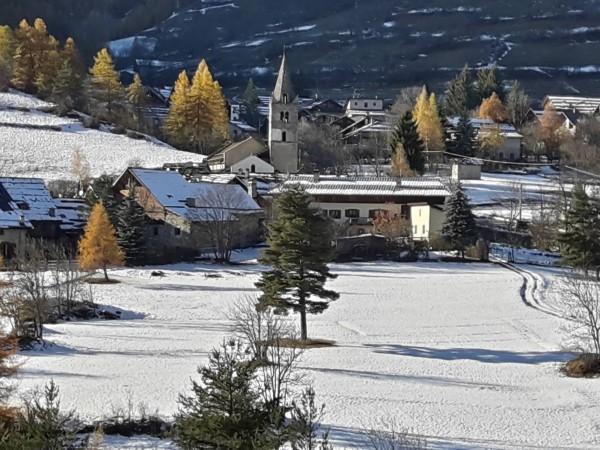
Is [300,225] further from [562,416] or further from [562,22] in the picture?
[562,22]

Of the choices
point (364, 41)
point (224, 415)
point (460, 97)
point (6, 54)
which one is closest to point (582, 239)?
point (224, 415)

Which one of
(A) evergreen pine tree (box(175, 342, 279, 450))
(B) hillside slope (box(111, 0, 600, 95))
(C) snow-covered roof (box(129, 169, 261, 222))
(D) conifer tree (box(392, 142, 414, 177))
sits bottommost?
(A) evergreen pine tree (box(175, 342, 279, 450))

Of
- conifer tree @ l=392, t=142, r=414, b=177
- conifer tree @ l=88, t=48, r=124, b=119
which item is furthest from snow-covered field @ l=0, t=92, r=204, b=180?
conifer tree @ l=392, t=142, r=414, b=177

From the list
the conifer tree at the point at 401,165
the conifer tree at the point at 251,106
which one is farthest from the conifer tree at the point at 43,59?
the conifer tree at the point at 401,165

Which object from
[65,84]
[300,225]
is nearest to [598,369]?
[300,225]

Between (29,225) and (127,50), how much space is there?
137676 millimetres

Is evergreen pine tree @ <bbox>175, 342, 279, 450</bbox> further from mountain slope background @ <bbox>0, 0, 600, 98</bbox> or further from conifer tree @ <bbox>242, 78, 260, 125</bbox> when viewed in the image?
mountain slope background @ <bbox>0, 0, 600, 98</bbox>

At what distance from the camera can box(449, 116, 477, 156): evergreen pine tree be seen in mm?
75375

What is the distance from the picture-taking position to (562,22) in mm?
167625

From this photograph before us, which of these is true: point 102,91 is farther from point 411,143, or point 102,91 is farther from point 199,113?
point 411,143

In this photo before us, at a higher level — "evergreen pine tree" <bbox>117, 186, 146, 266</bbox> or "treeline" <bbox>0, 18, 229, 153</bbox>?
"treeline" <bbox>0, 18, 229, 153</bbox>

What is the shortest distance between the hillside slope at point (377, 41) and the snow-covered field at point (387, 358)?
101184mm

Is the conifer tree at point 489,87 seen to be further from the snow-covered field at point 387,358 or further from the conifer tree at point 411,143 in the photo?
the snow-covered field at point 387,358

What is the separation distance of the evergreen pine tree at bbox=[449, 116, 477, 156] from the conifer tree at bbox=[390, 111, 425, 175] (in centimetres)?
948
